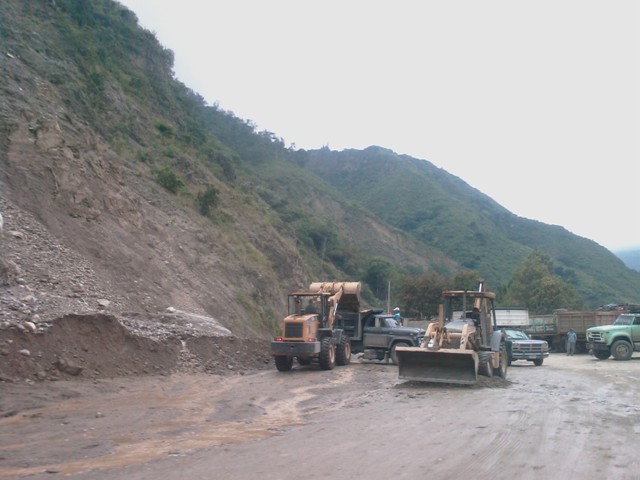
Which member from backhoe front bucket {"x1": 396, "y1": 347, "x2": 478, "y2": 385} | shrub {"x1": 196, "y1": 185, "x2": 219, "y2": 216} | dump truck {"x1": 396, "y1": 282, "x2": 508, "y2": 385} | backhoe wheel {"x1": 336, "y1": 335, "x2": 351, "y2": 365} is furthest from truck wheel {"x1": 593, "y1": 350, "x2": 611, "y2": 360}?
shrub {"x1": 196, "y1": 185, "x2": 219, "y2": 216}

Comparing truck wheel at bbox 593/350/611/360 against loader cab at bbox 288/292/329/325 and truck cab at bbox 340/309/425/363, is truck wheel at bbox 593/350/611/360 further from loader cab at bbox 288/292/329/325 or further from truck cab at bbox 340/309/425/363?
loader cab at bbox 288/292/329/325

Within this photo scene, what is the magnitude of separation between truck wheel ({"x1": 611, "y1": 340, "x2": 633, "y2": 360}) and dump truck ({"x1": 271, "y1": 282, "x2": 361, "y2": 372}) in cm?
1418

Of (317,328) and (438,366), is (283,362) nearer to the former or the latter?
(317,328)

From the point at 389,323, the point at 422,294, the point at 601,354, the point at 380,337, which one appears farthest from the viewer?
the point at 422,294

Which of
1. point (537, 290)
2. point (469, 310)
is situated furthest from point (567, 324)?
point (469, 310)

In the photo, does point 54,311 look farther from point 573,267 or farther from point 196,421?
point 573,267

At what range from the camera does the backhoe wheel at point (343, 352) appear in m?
21.2

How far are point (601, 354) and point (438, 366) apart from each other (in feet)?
59.7

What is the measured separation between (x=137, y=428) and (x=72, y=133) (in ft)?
61.8

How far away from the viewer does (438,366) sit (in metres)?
16.0

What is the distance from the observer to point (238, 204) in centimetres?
4044

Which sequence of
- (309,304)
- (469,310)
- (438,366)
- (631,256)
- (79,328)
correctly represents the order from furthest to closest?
(631,256) < (309,304) < (469,310) < (438,366) < (79,328)

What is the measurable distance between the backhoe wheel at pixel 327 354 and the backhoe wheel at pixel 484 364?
482 centimetres

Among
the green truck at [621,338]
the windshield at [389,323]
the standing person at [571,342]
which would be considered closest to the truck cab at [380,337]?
the windshield at [389,323]
